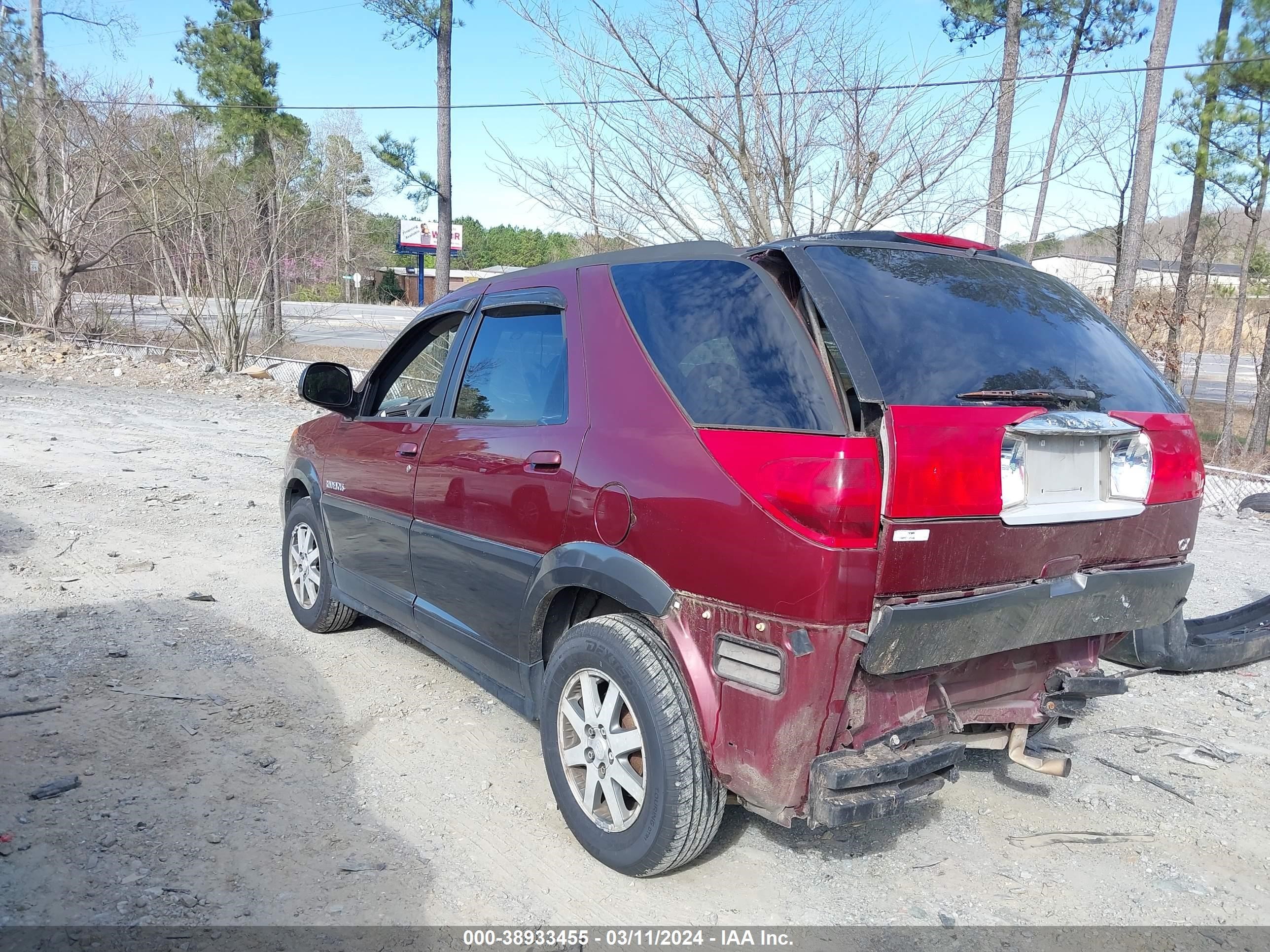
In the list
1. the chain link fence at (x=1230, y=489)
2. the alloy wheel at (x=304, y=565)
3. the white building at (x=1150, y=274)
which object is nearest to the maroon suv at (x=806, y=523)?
the alloy wheel at (x=304, y=565)

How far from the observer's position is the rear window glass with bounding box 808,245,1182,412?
264 cm

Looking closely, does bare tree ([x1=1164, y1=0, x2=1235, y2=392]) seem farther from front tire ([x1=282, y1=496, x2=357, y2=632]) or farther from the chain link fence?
front tire ([x1=282, y1=496, x2=357, y2=632])

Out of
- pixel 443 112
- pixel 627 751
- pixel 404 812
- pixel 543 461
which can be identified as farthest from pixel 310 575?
pixel 443 112

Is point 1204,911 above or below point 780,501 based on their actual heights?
below

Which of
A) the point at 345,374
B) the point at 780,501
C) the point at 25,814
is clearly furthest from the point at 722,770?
the point at 345,374

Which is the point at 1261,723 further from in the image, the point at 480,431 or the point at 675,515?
the point at 480,431

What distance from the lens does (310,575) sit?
5223mm

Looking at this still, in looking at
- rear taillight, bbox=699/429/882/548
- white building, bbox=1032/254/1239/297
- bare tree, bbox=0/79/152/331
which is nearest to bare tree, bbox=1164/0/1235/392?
white building, bbox=1032/254/1239/297

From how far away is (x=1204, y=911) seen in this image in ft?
9.61

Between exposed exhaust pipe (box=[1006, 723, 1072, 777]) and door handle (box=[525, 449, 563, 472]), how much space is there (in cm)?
179

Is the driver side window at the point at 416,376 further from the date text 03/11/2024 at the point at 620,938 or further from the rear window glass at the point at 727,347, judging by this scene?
the date text 03/11/2024 at the point at 620,938

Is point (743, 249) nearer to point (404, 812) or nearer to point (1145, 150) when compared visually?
point (404, 812)

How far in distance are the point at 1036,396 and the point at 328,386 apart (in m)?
3.36

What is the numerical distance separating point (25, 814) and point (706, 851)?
2.34 m
